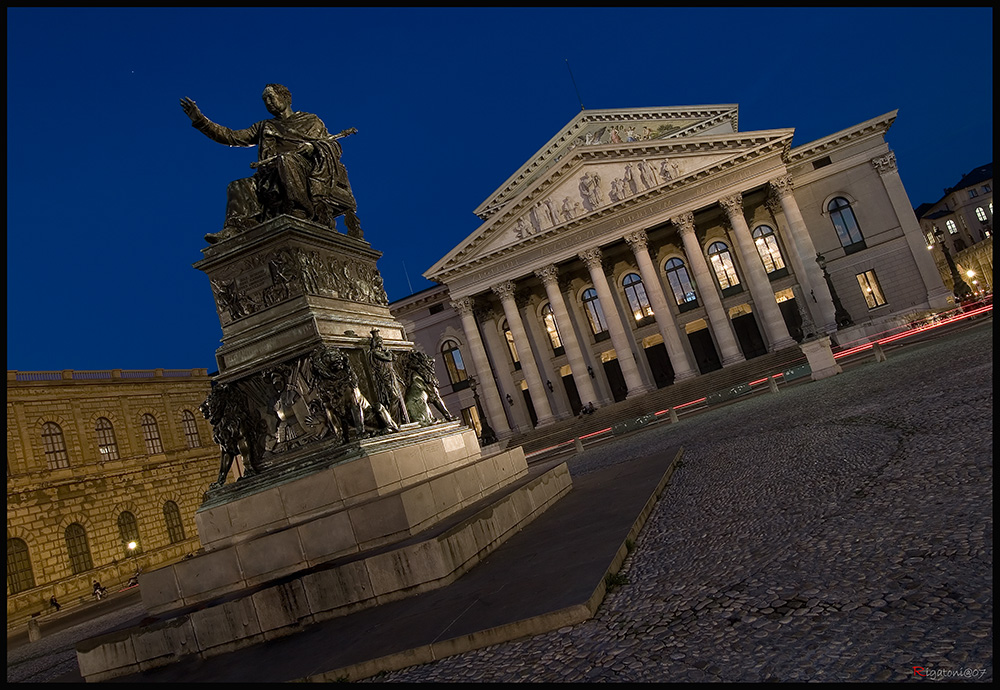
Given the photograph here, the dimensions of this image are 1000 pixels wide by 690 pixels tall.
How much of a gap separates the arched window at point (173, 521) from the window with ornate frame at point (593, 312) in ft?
98.4

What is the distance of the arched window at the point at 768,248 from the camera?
136 feet

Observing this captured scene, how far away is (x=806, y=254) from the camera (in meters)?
37.3

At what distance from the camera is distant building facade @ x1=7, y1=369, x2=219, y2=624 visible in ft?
100

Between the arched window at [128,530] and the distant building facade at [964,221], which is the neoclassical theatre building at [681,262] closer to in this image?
the arched window at [128,530]

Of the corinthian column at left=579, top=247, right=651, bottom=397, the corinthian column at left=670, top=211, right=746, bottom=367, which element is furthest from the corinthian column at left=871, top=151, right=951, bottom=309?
the corinthian column at left=579, top=247, right=651, bottom=397

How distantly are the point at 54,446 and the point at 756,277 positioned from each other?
134ft

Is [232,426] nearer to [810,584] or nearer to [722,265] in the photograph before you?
[810,584]

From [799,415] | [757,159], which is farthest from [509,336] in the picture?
[799,415]

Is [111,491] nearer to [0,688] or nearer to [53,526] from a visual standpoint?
[53,526]

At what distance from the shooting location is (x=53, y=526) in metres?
31.5

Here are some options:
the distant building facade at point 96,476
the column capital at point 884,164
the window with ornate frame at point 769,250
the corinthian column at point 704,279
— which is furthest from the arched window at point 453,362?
the column capital at point 884,164

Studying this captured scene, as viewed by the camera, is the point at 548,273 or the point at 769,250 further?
the point at 769,250

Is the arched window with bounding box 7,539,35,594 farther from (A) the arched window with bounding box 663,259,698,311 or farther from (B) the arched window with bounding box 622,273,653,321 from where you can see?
(A) the arched window with bounding box 663,259,698,311

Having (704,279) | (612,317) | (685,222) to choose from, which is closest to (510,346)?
(612,317)
